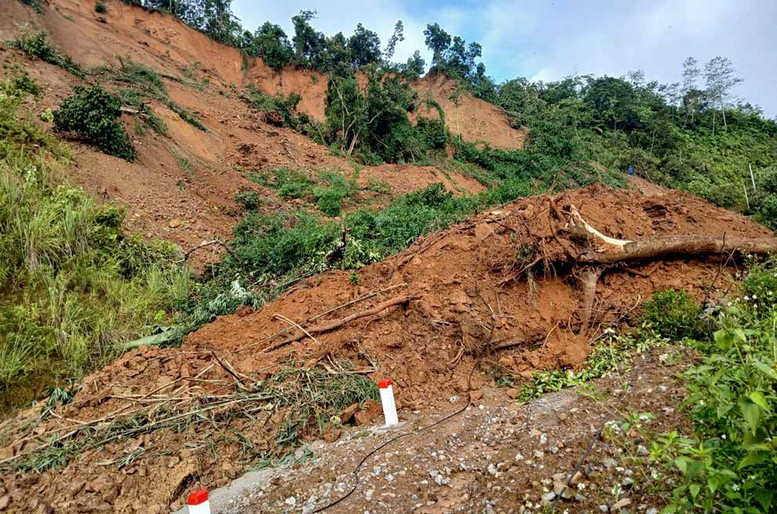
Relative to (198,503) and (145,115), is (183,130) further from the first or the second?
(198,503)

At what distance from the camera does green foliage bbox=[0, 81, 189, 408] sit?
424 cm

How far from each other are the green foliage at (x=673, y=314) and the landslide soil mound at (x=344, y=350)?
244mm

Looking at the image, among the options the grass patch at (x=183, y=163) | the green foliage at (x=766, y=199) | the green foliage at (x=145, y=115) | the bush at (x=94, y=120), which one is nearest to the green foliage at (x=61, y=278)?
the bush at (x=94, y=120)

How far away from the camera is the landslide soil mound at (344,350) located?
9.81 ft

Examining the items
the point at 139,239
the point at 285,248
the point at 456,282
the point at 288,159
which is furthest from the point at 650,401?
the point at 288,159

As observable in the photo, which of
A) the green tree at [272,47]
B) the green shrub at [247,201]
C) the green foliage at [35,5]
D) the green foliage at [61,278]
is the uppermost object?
the green tree at [272,47]

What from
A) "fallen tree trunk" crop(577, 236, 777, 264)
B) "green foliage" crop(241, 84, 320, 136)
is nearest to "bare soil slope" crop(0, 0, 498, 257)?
"green foliage" crop(241, 84, 320, 136)

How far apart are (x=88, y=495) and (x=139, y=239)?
445 centimetres

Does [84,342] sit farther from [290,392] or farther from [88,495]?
[290,392]

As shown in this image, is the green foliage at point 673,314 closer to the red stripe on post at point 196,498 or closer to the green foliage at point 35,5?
the red stripe on post at point 196,498

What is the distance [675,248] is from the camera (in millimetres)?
4598

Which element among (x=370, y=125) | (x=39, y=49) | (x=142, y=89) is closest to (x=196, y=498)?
(x=39, y=49)

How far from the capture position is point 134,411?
338 cm

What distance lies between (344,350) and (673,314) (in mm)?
3042
